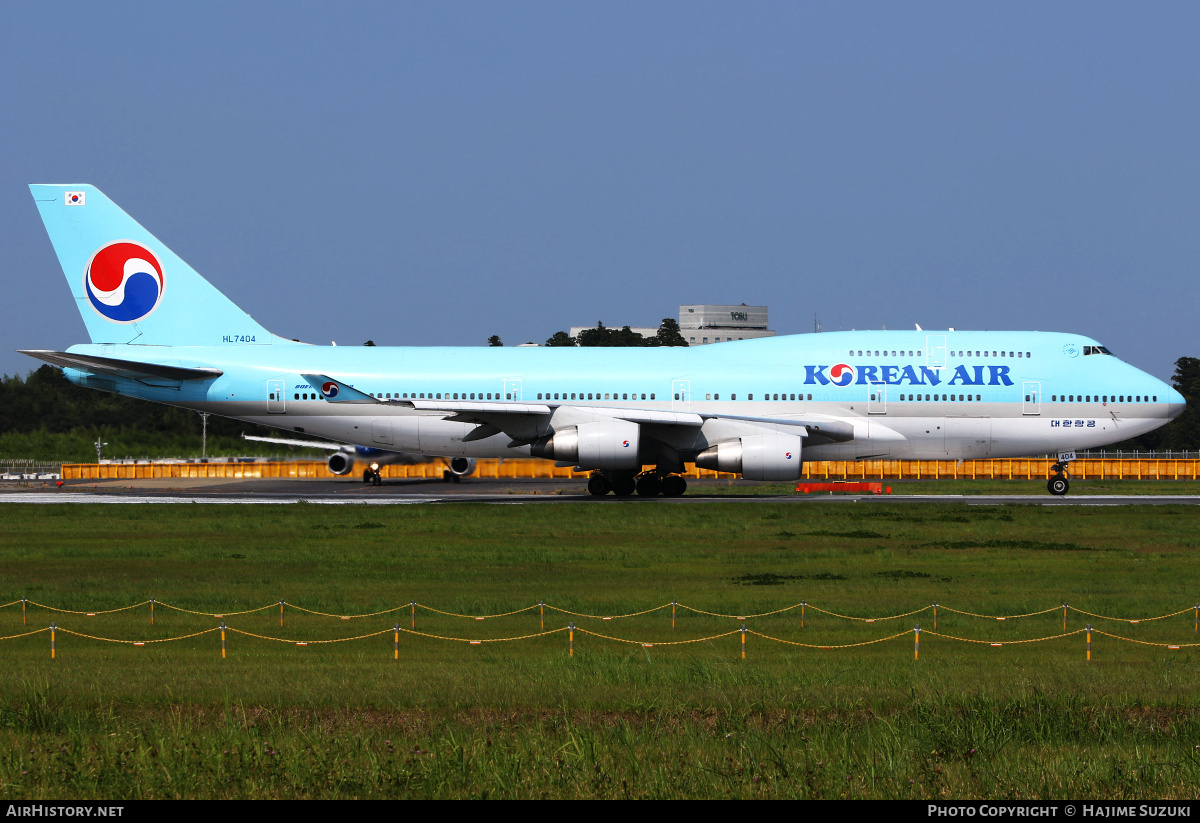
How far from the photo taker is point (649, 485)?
4375 cm

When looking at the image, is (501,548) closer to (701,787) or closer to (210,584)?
(210,584)

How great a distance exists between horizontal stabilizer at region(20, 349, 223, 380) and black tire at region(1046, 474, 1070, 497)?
103 ft

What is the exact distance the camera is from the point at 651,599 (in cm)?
2036

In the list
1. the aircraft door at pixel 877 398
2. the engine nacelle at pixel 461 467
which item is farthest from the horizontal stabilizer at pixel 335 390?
the engine nacelle at pixel 461 467

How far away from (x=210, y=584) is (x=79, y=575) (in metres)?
3.51

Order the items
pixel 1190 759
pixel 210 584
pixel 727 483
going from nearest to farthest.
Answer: pixel 1190 759, pixel 210 584, pixel 727 483

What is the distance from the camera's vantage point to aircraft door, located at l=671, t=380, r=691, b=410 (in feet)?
140

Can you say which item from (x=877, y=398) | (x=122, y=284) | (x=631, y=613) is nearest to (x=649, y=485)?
(x=877, y=398)

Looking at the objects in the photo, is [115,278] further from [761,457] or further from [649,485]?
[761,457]

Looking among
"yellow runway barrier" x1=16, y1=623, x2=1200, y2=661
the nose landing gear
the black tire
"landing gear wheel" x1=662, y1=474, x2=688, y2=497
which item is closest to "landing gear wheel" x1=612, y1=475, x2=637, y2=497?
"landing gear wheel" x1=662, y1=474, x2=688, y2=497

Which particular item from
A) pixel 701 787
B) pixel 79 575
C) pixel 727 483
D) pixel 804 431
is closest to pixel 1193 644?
pixel 701 787

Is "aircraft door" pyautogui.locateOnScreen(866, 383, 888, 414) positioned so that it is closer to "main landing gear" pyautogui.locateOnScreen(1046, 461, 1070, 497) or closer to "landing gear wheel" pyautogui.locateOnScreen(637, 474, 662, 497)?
"landing gear wheel" pyautogui.locateOnScreen(637, 474, 662, 497)

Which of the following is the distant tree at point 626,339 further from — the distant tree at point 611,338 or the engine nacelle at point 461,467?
the engine nacelle at point 461,467

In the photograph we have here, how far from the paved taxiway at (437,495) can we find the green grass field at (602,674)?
1190 centimetres
